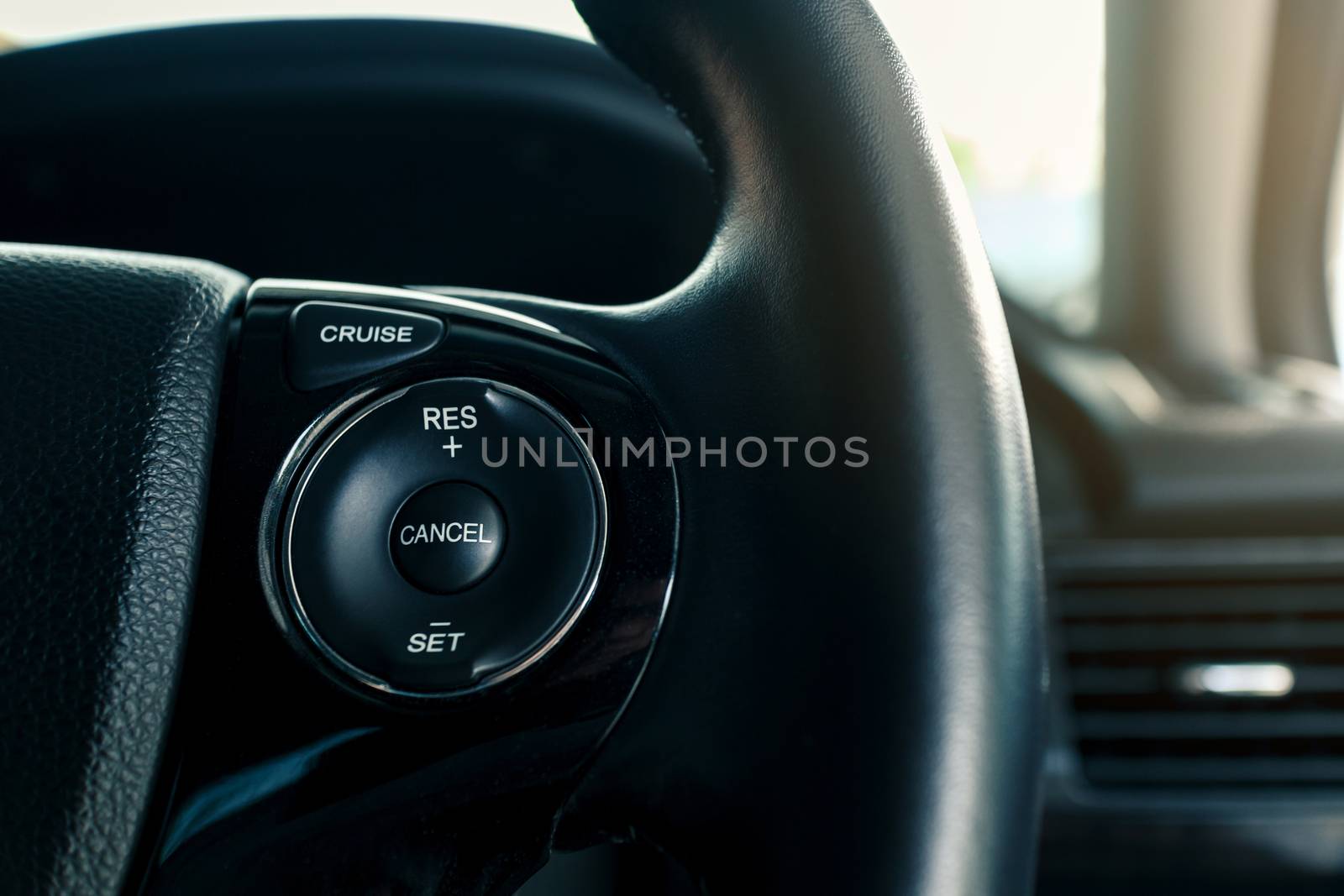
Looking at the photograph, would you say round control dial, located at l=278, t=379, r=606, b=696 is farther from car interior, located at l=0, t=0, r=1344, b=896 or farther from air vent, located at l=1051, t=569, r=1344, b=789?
air vent, located at l=1051, t=569, r=1344, b=789

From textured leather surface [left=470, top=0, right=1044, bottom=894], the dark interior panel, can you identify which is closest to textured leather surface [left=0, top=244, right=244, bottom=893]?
textured leather surface [left=470, top=0, right=1044, bottom=894]

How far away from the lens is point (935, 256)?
42cm

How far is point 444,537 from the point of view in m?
0.41

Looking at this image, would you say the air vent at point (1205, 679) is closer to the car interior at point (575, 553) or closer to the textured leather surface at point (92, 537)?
the car interior at point (575, 553)

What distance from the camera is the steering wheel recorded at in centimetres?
38

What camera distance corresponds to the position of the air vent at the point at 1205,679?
4.53ft

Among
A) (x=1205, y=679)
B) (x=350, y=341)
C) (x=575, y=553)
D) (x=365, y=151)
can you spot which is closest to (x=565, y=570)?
(x=575, y=553)

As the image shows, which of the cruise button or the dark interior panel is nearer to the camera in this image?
the cruise button

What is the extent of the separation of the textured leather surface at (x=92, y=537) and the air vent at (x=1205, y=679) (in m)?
1.19

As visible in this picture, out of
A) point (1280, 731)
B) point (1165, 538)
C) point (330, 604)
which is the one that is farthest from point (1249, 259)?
point (330, 604)

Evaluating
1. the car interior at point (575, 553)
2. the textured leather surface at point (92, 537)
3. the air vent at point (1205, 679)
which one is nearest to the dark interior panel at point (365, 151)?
the car interior at point (575, 553)

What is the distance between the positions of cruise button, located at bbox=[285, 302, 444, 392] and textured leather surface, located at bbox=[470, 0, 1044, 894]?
0.17ft

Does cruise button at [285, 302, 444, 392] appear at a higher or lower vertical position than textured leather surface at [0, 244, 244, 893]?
higher

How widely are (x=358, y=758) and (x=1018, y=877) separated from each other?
0.22m
